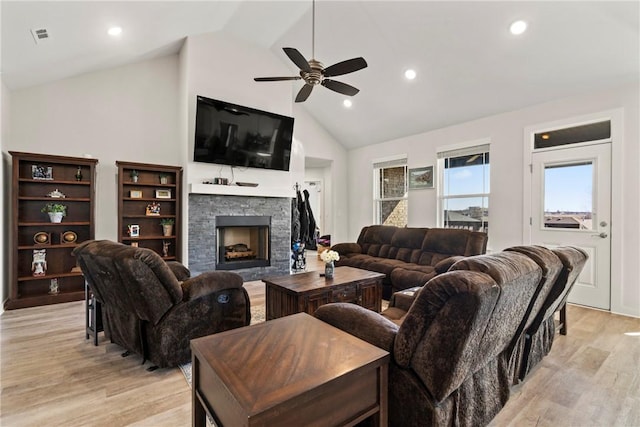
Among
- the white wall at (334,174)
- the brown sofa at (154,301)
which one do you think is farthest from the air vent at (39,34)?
the white wall at (334,174)

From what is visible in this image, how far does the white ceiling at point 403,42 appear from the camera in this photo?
10.4 feet

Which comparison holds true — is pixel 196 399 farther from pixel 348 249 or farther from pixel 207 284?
pixel 348 249

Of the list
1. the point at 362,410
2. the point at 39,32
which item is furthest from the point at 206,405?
the point at 39,32

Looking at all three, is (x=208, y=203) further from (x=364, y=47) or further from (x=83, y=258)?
(x=364, y=47)

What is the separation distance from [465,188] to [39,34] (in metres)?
5.93

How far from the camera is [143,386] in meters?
2.12

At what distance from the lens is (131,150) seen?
480 cm

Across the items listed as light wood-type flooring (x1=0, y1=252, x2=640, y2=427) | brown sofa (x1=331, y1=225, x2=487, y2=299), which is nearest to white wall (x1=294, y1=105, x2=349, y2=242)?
brown sofa (x1=331, y1=225, x2=487, y2=299)

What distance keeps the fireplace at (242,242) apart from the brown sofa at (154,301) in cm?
255

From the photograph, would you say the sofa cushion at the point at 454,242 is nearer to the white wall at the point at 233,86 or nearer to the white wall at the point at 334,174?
the white wall at the point at 233,86

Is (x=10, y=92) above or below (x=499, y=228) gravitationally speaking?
above

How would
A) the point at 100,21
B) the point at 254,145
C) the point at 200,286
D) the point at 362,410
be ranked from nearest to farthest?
the point at 362,410 < the point at 200,286 < the point at 100,21 < the point at 254,145

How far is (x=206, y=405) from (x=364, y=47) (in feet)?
16.4

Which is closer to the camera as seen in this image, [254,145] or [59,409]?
[59,409]
